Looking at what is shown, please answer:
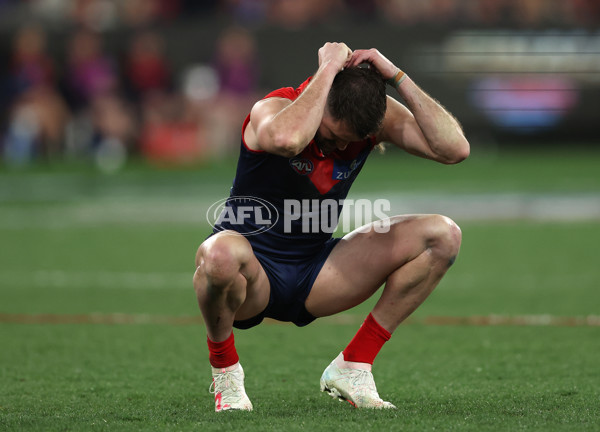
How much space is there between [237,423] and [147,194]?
36.7ft

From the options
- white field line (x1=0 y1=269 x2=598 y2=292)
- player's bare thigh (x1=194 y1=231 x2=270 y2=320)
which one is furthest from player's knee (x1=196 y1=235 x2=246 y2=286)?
white field line (x1=0 y1=269 x2=598 y2=292)

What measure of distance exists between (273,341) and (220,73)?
13.4 meters

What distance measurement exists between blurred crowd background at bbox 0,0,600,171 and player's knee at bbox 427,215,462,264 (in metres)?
14.5

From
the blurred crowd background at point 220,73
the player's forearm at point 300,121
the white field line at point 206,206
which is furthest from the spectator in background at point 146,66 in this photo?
the player's forearm at point 300,121

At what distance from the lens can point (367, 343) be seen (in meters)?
4.50

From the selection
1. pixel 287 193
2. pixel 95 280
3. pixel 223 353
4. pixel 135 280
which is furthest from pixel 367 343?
pixel 95 280

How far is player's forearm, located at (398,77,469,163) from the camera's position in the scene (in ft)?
14.3

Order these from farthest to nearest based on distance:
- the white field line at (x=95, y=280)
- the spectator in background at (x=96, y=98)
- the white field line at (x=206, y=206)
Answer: the spectator in background at (x=96, y=98) < the white field line at (x=206, y=206) < the white field line at (x=95, y=280)

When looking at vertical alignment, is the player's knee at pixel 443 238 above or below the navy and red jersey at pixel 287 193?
below

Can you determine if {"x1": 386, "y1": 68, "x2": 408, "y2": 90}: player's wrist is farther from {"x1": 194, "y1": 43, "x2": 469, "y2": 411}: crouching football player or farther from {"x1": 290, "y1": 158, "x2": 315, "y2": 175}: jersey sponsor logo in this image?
{"x1": 290, "y1": 158, "x2": 315, "y2": 175}: jersey sponsor logo

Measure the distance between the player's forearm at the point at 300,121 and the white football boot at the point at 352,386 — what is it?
Answer: 3.28ft

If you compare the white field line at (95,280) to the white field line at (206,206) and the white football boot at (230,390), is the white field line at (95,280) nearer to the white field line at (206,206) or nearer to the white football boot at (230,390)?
the white field line at (206,206)

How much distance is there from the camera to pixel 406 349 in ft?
18.9

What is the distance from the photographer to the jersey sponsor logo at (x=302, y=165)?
14.2 ft
